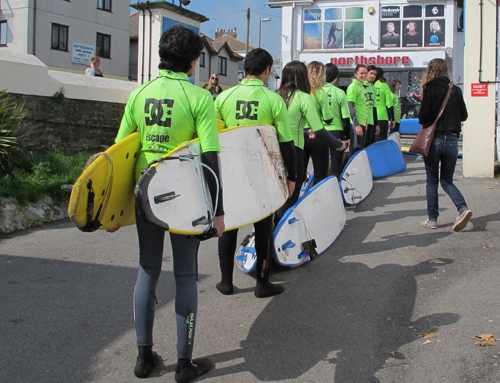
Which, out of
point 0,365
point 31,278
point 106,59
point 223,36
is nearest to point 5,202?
point 31,278

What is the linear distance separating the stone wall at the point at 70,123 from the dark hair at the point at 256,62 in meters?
5.32

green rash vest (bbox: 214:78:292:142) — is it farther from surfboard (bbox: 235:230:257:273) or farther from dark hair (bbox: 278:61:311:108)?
surfboard (bbox: 235:230:257:273)

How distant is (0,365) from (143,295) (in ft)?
3.45

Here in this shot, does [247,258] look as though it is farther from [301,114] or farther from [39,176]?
[39,176]

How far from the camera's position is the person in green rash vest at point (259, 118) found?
4789 mm

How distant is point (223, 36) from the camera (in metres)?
85.1

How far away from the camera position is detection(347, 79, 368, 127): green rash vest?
368 inches

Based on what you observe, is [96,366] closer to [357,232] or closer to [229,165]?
[229,165]

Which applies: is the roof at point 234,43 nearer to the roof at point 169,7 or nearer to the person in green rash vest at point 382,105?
the roof at point 169,7

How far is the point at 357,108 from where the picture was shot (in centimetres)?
947

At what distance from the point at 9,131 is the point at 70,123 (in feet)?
7.62

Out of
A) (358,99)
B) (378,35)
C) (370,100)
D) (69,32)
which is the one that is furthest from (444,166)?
(69,32)

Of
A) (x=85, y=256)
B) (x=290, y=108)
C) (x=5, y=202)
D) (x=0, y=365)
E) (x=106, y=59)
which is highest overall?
(x=106, y=59)

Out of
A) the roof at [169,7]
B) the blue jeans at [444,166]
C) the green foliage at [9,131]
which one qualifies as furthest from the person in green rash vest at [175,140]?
the roof at [169,7]
